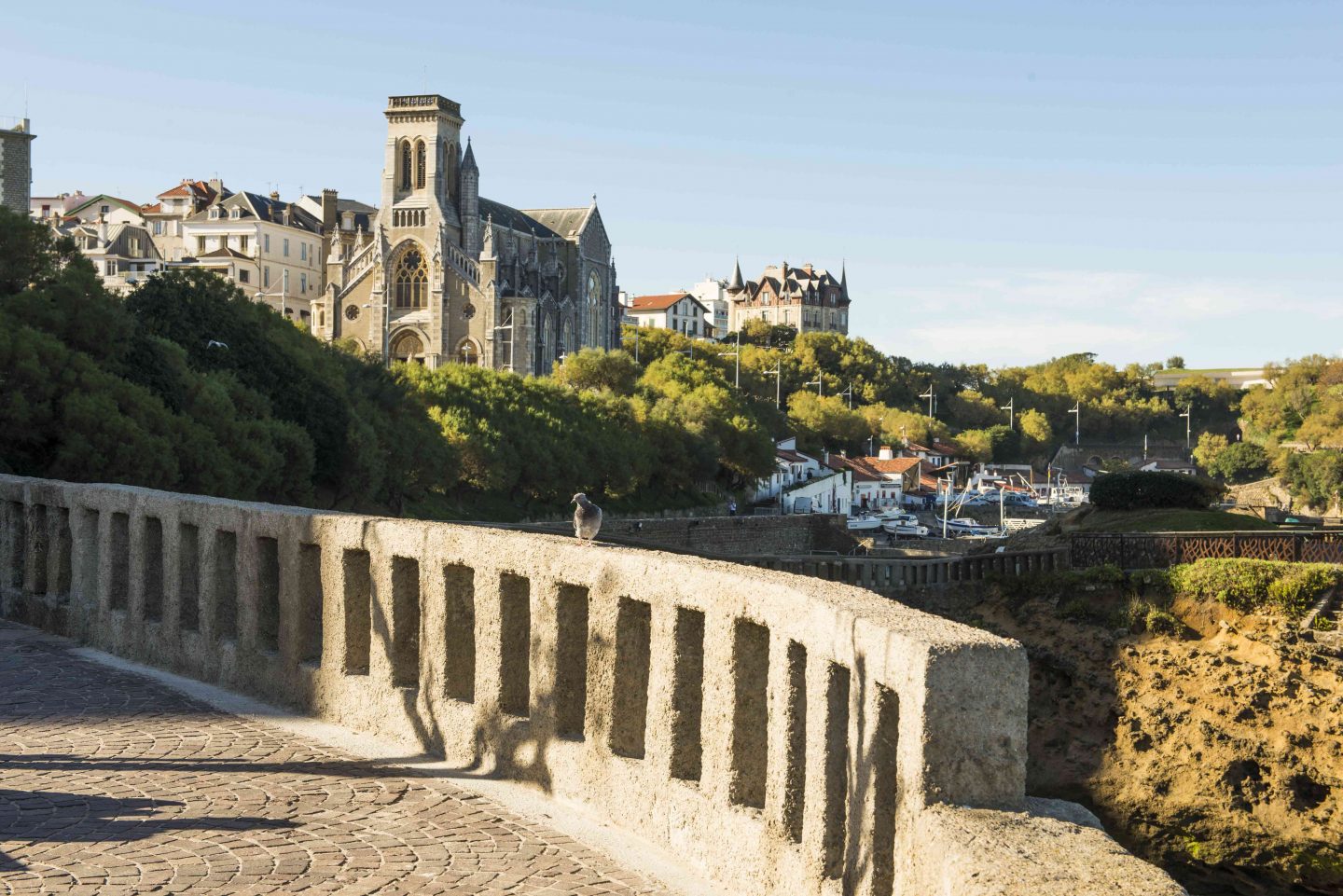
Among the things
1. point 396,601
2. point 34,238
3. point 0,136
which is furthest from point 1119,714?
point 0,136

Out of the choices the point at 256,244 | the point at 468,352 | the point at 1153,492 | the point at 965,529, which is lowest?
the point at 965,529

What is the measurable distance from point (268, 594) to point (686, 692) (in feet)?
15.4

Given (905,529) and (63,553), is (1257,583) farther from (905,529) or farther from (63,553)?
(905,529)

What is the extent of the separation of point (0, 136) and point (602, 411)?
32355mm

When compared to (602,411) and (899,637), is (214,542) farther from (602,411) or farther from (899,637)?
(602,411)

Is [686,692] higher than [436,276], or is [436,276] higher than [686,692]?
[436,276]

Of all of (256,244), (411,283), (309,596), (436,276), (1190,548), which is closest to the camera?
(309,596)

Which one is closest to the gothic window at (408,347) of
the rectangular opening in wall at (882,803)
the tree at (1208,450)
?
the tree at (1208,450)

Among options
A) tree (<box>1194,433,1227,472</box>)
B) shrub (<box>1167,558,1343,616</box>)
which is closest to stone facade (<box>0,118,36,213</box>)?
shrub (<box>1167,558,1343,616</box>)

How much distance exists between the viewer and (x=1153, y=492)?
5266 cm

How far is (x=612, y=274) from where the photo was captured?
140125 mm

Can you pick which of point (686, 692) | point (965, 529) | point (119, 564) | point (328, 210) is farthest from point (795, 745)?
point (328, 210)

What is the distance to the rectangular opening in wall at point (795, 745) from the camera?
7164 mm

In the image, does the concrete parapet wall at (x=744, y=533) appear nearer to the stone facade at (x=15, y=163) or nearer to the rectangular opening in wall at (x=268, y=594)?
the stone facade at (x=15, y=163)
